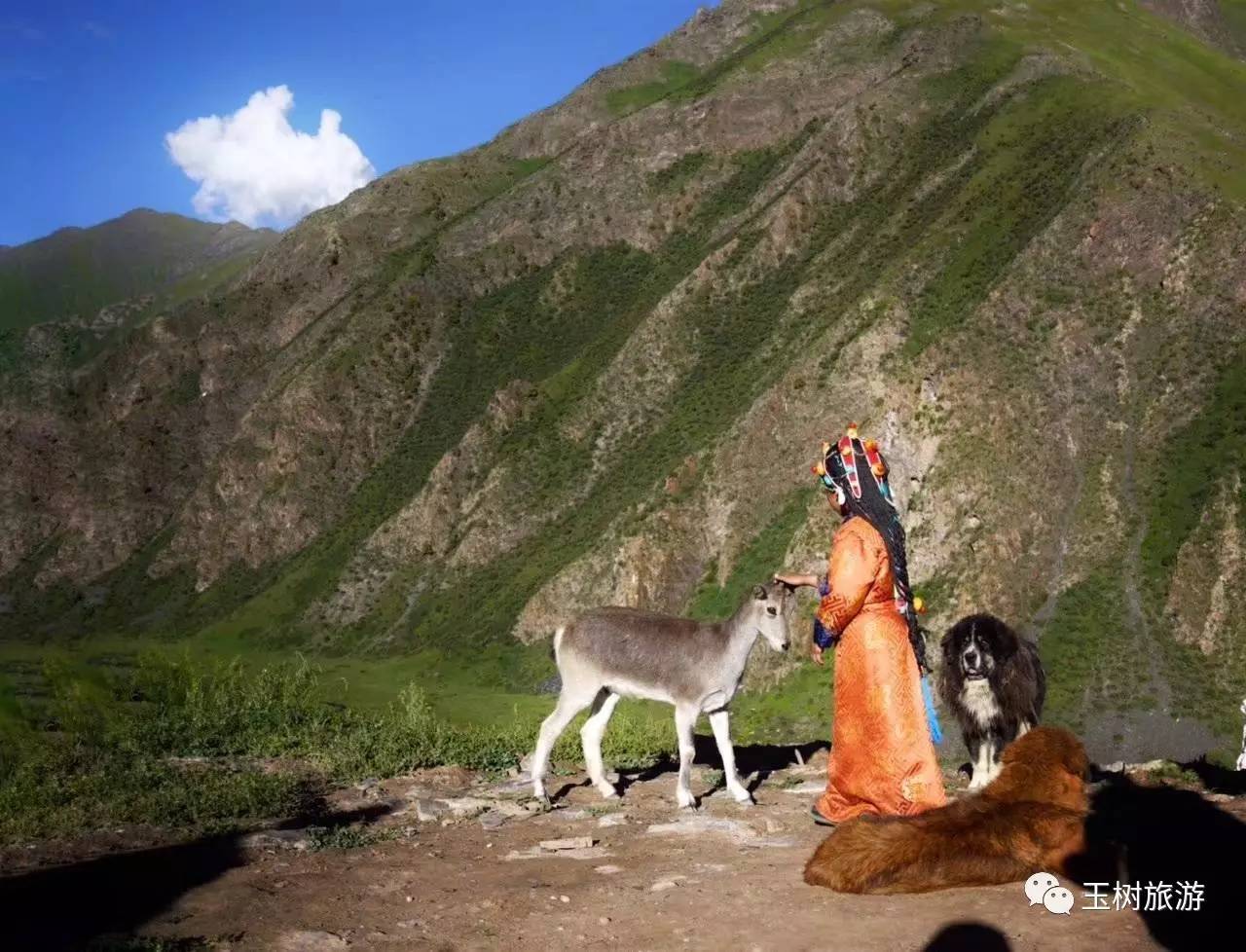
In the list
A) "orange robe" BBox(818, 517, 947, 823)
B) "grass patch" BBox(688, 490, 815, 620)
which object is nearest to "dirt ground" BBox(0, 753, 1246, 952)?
"orange robe" BBox(818, 517, 947, 823)

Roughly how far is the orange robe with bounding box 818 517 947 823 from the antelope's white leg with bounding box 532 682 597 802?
3.70 metres

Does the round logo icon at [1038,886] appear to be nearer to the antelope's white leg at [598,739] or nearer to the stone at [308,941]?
the stone at [308,941]

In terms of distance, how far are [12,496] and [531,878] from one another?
12988 cm

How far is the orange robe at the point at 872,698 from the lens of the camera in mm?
9547

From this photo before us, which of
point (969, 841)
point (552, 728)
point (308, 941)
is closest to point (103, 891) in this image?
point (308, 941)

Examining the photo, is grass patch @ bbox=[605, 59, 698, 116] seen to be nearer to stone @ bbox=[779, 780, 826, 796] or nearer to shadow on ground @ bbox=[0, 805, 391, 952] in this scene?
stone @ bbox=[779, 780, 826, 796]

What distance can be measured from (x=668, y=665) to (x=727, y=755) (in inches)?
49.7

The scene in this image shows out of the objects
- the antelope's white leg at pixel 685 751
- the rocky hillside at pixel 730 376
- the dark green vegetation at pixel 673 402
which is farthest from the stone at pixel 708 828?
the rocky hillside at pixel 730 376

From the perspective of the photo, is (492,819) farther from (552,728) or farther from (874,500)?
(874,500)

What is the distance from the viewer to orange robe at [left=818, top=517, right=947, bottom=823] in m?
9.55

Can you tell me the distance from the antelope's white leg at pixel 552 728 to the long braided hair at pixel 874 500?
4.27 metres

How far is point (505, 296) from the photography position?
317ft

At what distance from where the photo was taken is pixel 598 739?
13.0 meters

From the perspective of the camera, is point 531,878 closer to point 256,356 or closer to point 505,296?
point 505,296
